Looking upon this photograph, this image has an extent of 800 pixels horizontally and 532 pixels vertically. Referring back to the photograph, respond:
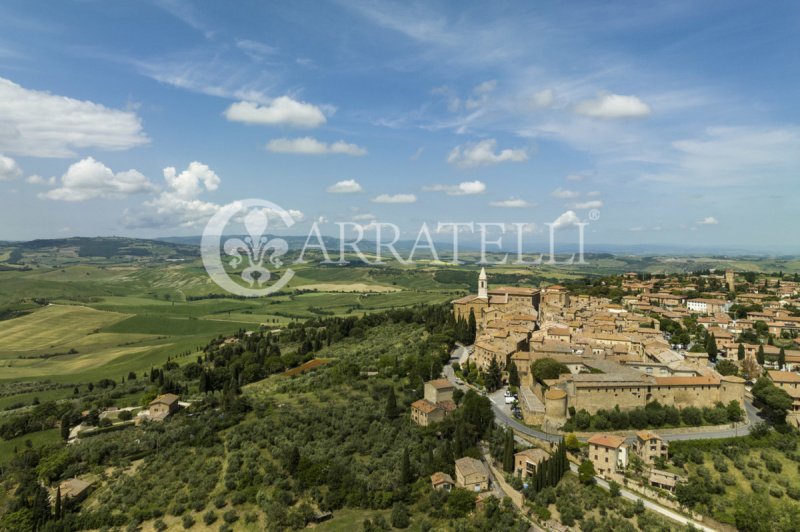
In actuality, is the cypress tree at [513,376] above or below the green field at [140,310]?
above

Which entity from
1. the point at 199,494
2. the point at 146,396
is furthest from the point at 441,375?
the point at 146,396

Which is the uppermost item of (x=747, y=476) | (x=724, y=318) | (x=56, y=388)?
(x=724, y=318)

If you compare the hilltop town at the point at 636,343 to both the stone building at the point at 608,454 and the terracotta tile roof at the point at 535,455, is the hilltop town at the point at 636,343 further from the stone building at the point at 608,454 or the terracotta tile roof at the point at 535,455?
the stone building at the point at 608,454

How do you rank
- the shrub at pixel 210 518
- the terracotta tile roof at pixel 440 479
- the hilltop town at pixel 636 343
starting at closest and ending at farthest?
1. the shrub at pixel 210 518
2. the terracotta tile roof at pixel 440 479
3. the hilltop town at pixel 636 343

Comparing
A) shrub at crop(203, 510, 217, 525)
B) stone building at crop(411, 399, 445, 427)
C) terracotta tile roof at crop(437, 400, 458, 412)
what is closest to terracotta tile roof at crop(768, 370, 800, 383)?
terracotta tile roof at crop(437, 400, 458, 412)

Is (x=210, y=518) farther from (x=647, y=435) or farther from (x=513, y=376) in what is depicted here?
(x=647, y=435)

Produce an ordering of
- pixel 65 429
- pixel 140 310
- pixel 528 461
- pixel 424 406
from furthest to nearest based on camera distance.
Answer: pixel 140 310
pixel 65 429
pixel 424 406
pixel 528 461

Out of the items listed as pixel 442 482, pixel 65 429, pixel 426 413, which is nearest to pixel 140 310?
pixel 65 429

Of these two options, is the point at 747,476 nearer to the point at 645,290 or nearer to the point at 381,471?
the point at 381,471

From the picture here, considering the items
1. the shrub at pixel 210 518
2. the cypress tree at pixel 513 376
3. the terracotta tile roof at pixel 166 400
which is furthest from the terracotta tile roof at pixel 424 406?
the terracotta tile roof at pixel 166 400
